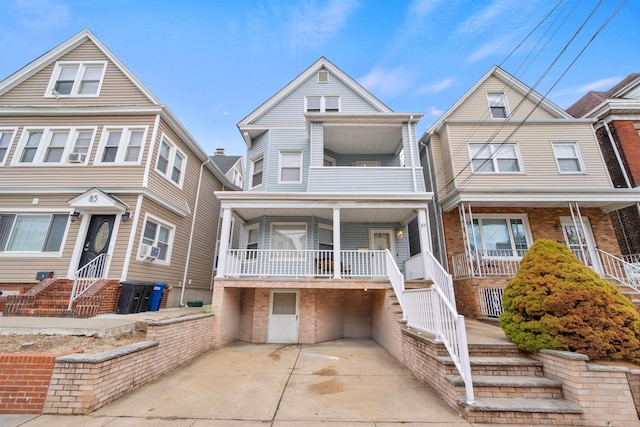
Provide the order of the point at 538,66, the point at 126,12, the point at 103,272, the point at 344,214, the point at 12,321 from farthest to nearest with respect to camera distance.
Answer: the point at 126,12 → the point at 344,214 → the point at 103,272 → the point at 538,66 → the point at 12,321

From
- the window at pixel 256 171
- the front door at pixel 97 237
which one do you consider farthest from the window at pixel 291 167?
the front door at pixel 97 237

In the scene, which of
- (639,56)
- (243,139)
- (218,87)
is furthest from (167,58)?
(639,56)

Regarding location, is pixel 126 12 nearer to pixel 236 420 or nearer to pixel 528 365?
pixel 236 420

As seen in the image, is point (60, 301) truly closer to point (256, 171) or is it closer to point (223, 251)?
point (223, 251)

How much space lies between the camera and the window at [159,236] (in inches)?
344

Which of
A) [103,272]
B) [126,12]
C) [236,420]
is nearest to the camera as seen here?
[236,420]

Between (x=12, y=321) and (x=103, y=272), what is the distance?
2.35 m

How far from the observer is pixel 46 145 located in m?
8.97

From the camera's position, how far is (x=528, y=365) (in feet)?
12.5

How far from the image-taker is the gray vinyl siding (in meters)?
11.3

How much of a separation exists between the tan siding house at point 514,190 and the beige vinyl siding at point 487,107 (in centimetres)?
5

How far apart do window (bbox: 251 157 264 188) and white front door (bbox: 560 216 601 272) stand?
1246 centimetres

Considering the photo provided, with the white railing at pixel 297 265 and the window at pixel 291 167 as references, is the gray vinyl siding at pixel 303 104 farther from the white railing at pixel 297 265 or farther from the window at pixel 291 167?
the white railing at pixel 297 265

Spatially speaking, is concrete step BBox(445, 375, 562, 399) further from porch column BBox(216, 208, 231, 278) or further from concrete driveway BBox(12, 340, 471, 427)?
porch column BBox(216, 208, 231, 278)
